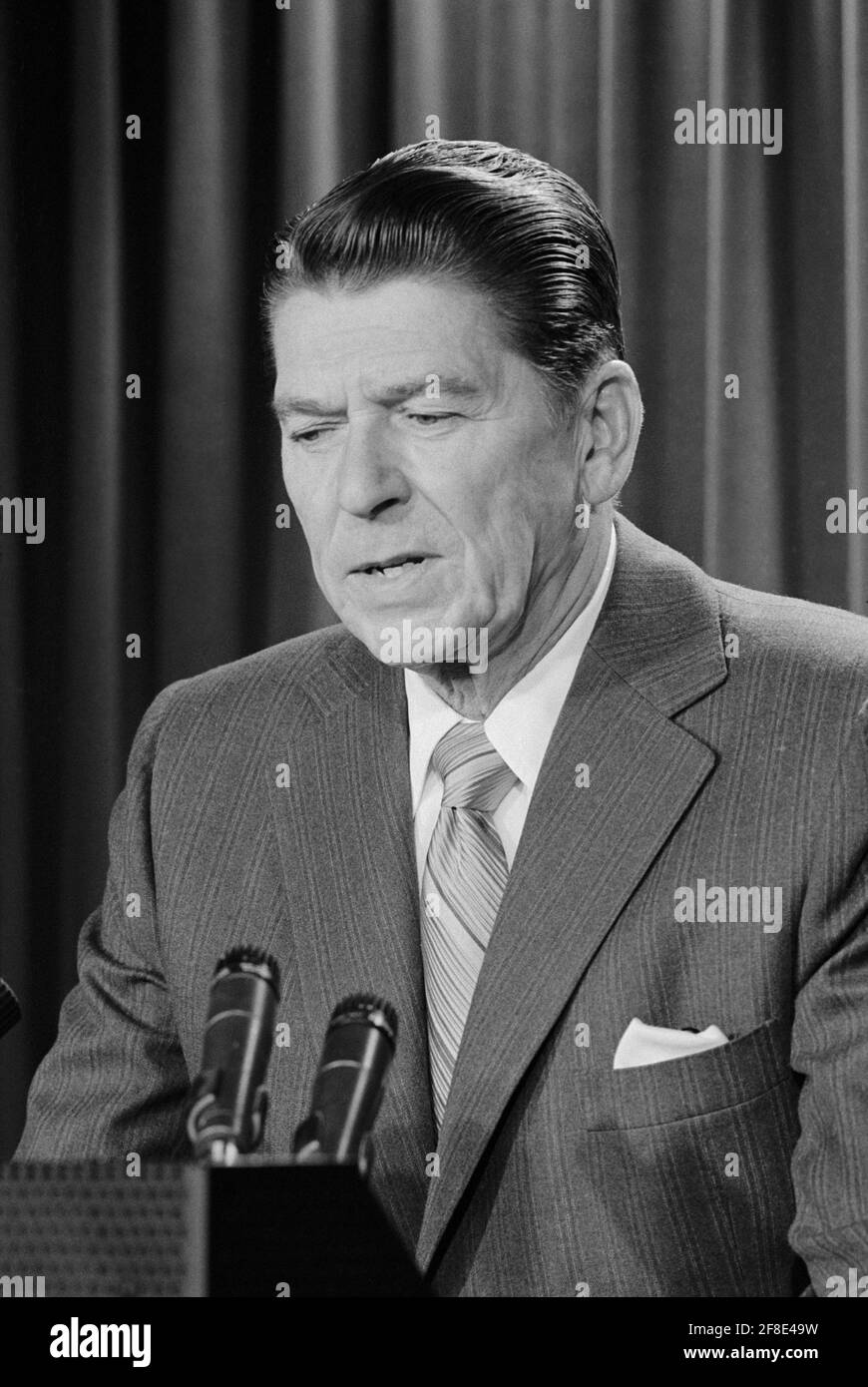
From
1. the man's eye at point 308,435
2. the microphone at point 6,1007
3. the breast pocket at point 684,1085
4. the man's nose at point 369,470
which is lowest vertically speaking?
the breast pocket at point 684,1085

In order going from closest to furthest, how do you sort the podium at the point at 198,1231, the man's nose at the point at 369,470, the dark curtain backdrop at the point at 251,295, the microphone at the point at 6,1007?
the podium at the point at 198,1231 → the microphone at the point at 6,1007 → the man's nose at the point at 369,470 → the dark curtain backdrop at the point at 251,295

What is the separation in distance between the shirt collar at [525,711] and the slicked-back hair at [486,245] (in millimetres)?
197

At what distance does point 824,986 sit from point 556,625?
0.39 meters

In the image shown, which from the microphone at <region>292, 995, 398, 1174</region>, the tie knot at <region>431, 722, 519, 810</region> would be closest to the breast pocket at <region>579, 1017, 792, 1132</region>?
the tie knot at <region>431, 722, 519, 810</region>

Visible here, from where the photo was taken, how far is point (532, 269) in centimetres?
142

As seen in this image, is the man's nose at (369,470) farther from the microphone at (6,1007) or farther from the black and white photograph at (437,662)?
the microphone at (6,1007)

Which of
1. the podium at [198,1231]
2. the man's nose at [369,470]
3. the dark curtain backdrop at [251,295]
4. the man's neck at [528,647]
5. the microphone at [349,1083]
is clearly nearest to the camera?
the podium at [198,1231]

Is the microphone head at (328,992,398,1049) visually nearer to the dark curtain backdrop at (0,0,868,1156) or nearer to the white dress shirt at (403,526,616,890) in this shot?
the white dress shirt at (403,526,616,890)

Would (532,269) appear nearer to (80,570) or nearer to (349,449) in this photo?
(349,449)

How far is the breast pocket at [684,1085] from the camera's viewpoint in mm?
1284

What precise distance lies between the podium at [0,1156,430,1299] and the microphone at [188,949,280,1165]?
5cm

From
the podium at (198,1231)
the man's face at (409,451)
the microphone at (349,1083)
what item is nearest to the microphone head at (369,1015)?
the microphone at (349,1083)
